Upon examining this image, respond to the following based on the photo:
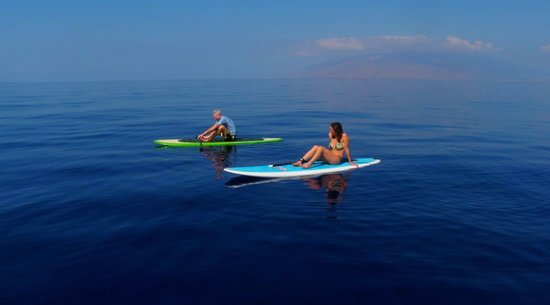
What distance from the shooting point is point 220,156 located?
20.4 meters

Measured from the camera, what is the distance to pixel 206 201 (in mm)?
12906

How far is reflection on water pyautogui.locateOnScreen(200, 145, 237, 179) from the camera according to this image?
17.9m

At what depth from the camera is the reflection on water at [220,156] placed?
1789 cm

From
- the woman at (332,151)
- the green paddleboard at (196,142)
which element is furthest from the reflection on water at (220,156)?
the woman at (332,151)

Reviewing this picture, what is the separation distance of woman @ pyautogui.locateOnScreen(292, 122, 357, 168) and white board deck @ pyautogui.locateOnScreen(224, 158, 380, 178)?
23 centimetres

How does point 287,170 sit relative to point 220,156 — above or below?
above

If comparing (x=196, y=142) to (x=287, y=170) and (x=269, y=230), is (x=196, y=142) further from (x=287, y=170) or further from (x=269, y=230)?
(x=269, y=230)

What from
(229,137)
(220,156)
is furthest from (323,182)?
(229,137)

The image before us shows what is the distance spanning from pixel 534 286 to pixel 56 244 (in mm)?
10776

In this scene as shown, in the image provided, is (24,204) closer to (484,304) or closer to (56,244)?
(56,244)

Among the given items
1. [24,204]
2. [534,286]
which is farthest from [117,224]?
[534,286]

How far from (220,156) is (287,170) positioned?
234 inches

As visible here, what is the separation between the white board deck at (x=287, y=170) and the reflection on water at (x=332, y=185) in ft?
1.17

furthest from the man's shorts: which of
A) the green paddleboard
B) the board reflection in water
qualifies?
the board reflection in water
